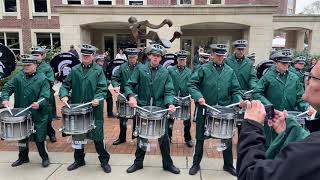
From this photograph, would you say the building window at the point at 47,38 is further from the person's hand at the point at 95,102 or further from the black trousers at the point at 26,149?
the person's hand at the point at 95,102

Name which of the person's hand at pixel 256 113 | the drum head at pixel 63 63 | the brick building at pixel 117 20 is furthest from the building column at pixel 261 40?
the person's hand at pixel 256 113

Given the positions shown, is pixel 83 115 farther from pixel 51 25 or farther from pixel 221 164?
pixel 51 25

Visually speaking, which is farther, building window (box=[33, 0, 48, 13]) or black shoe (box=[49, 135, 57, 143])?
building window (box=[33, 0, 48, 13])

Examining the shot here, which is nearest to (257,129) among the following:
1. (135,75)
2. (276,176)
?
(276,176)

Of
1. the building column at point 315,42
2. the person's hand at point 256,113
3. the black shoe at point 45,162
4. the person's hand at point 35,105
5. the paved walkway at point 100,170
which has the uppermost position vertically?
the building column at point 315,42

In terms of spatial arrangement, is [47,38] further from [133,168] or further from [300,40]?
[133,168]

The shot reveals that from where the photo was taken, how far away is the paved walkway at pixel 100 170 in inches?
200

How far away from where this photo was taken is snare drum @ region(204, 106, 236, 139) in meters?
4.62

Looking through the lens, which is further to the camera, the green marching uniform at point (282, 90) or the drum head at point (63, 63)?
the drum head at point (63, 63)

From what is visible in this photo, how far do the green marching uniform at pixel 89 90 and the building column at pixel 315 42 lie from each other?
65.3ft

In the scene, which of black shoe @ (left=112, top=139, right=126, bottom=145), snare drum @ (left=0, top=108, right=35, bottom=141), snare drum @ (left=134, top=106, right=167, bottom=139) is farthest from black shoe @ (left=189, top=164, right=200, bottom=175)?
snare drum @ (left=0, top=108, right=35, bottom=141)

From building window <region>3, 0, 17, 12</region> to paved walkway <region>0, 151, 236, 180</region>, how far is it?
22493 millimetres

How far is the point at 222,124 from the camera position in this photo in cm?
464

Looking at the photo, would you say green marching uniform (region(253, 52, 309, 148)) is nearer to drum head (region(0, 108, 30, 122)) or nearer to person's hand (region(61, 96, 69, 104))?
person's hand (region(61, 96, 69, 104))
